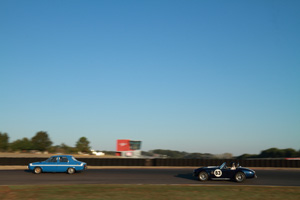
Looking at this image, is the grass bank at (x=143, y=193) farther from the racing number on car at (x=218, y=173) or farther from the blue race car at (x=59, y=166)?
the blue race car at (x=59, y=166)

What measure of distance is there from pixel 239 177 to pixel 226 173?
704 millimetres

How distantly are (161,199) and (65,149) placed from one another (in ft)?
237

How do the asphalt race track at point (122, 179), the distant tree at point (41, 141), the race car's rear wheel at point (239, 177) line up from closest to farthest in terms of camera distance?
1. the asphalt race track at point (122, 179)
2. the race car's rear wheel at point (239, 177)
3. the distant tree at point (41, 141)

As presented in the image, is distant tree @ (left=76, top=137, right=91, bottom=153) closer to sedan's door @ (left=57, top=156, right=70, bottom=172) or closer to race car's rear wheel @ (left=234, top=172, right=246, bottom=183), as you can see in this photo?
sedan's door @ (left=57, top=156, right=70, bottom=172)

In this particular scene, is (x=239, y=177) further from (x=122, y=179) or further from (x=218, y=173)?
(x=122, y=179)

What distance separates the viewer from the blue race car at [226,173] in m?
15.9

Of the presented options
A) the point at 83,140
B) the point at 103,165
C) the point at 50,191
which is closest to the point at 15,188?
the point at 50,191

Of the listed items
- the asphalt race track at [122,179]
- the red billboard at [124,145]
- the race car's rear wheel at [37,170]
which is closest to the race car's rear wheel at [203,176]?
the asphalt race track at [122,179]

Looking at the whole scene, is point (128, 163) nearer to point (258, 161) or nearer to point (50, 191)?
point (258, 161)

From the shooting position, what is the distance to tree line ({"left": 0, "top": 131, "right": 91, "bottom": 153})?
73.2 m

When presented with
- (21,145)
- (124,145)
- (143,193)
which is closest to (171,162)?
(143,193)

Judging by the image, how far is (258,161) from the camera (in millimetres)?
26969

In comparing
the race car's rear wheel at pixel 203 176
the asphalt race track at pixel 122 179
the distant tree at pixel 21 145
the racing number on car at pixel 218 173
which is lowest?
the asphalt race track at pixel 122 179

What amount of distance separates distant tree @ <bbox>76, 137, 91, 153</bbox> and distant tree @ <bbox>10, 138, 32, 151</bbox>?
43.1ft
